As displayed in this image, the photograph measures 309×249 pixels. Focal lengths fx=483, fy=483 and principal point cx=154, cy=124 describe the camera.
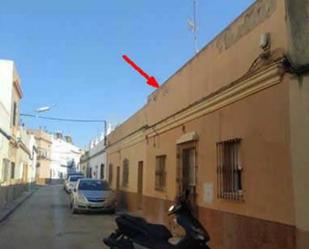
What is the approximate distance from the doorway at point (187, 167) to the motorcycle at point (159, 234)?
4.40 metres

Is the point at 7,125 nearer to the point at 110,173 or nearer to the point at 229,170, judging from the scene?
the point at 110,173

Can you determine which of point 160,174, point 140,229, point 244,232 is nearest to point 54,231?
point 160,174

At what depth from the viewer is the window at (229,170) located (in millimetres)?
9391

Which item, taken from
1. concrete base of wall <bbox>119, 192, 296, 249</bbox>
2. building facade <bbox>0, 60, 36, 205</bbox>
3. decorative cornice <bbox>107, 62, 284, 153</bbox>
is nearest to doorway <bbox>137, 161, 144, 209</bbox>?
decorative cornice <bbox>107, 62, 284, 153</bbox>

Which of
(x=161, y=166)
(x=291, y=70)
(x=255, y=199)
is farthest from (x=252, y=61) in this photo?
(x=161, y=166)

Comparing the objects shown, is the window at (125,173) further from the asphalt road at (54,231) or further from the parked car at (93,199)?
the asphalt road at (54,231)

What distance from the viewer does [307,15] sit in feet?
23.4

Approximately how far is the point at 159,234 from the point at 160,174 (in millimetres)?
8329

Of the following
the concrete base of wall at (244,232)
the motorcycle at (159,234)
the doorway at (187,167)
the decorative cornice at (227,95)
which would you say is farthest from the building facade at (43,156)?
the motorcycle at (159,234)

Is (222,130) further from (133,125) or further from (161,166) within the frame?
(133,125)

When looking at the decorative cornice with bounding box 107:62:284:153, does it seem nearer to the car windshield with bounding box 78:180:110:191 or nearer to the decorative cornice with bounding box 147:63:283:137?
the decorative cornice with bounding box 147:63:283:137

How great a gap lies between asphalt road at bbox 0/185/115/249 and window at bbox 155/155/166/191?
2.17 meters

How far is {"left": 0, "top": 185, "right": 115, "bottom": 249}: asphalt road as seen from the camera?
12391mm

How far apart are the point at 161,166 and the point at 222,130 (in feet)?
19.4
